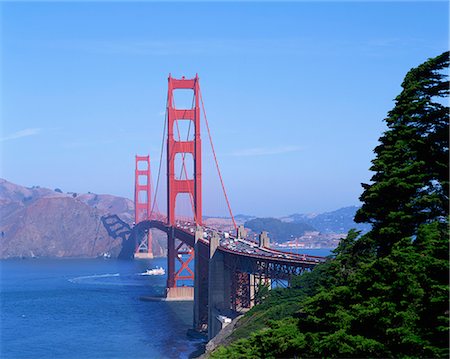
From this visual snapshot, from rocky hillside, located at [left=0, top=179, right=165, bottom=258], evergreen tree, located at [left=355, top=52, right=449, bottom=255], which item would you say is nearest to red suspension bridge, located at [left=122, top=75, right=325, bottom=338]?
evergreen tree, located at [left=355, top=52, right=449, bottom=255]

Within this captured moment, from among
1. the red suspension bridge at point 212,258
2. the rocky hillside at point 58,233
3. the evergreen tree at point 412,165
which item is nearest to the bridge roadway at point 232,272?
the red suspension bridge at point 212,258

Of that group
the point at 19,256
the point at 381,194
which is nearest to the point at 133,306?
the point at 381,194

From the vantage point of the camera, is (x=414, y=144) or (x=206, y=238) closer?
(x=414, y=144)

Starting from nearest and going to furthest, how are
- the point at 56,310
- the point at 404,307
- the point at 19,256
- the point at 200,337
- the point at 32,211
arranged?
the point at 404,307
the point at 200,337
the point at 56,310
the point at 19,256
the point at 32,211

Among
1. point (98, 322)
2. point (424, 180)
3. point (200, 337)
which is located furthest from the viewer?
point (98, 322)

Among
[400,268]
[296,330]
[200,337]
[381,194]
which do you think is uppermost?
[381,194]

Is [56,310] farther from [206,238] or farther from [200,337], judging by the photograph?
[200,337]

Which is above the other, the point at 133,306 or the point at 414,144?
the point at 414,144
